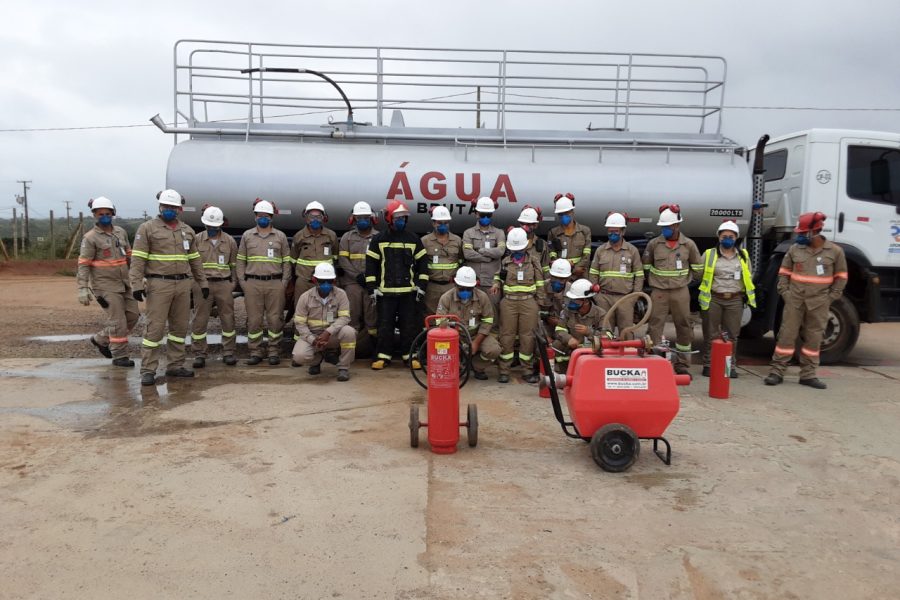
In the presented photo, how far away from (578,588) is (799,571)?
1181 millimetres

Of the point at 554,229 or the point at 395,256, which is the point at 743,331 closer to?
the point at 554,229

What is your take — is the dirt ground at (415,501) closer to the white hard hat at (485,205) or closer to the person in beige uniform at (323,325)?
the person in beige uniform at (323,325)

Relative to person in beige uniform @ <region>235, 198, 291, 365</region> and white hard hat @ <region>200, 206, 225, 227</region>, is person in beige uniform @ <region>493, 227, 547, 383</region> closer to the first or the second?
person in beige uniform @ <region>235, 198, 291, 365</region>

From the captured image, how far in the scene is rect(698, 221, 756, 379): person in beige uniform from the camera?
754 centimetres

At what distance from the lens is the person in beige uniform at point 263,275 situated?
25.8 ft

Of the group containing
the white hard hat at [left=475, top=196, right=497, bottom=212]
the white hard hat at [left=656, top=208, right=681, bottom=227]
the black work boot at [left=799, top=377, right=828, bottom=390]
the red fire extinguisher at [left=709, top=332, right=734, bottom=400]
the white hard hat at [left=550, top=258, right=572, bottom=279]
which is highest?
the white hard hat at [left=475, top=196, right=497, bottom=212]

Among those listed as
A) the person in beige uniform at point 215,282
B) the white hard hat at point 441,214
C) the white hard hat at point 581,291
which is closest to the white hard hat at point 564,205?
the white hard hat at point 581,291

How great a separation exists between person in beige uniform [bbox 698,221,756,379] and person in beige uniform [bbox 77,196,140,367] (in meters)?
Result: 6.95

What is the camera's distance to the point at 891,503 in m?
4.17

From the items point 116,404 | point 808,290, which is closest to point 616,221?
point 808,290

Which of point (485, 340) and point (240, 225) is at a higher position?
point (240, 225)

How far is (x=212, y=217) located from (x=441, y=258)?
2809mm

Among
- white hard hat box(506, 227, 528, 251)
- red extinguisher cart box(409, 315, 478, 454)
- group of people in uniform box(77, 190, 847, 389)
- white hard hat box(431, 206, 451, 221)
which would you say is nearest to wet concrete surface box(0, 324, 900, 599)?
red extinguisher cart box(409, 315, 478, 454)

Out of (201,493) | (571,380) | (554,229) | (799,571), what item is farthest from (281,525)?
(554,229)
